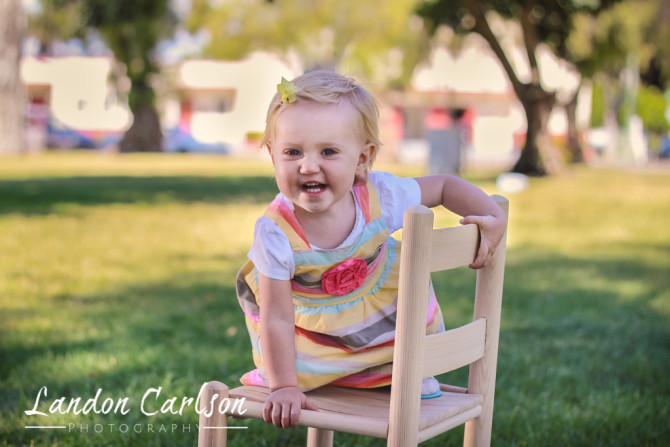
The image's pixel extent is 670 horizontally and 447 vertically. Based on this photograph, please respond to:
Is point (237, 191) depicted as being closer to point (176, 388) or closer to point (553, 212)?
point (553, 212)

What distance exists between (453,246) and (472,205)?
1.04ft

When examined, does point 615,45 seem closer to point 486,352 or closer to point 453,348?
point 486,352

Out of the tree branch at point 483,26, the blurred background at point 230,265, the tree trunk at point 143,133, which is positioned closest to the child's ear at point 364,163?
the blurred background at point 230,265

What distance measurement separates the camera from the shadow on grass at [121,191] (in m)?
11.4

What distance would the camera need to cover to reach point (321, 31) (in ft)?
126

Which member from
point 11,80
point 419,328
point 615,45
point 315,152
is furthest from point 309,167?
point 11,80

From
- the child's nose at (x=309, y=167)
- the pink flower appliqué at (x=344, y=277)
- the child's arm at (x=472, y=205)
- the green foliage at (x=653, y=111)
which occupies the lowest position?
the pink flower appliqué at (x=344, y=277)

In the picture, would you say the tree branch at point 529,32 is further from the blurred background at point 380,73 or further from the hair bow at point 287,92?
the hair bow at point 287,92

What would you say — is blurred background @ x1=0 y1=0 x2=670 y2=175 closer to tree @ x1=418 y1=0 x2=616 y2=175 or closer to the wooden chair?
tree @ x1=418 y1=0 x2=616 y2=175

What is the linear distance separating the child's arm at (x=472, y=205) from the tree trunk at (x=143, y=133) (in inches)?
1163

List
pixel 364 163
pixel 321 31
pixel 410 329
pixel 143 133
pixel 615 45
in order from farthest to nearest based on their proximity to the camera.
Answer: pixel 321 31 → pixel 143 133 → pixel 615 45 → pixel 364 163 → pixel 410 329

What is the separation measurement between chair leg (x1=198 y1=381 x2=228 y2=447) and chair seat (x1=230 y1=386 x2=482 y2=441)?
62 mm

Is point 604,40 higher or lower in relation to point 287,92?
higher

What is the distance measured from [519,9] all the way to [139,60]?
49.1 ft
